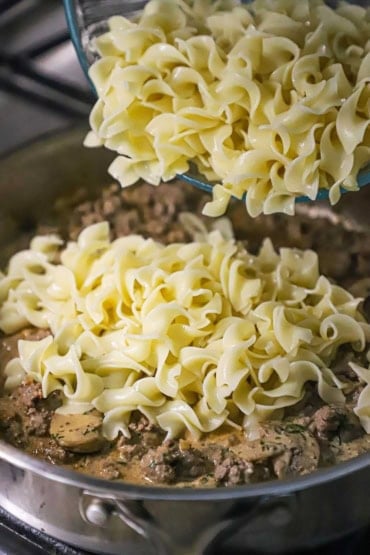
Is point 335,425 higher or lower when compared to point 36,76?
lower

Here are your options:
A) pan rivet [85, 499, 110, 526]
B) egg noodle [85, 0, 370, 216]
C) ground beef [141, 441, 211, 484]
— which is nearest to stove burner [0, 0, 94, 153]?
egg noodle [85, 0, 370, 216]

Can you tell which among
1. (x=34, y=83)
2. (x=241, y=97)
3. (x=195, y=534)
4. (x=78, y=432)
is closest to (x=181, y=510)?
(x=195, y=534)

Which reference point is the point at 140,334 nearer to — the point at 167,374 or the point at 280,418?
the point at 167,374

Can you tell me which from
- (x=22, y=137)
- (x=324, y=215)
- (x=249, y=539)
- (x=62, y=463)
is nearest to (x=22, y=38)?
(x=22, y=137)

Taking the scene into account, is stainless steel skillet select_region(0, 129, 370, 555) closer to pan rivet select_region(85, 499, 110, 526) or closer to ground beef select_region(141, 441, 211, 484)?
pan rivet select_region(85, 499, 110, 526)

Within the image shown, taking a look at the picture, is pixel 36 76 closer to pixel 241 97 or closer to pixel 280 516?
pixel 241 97

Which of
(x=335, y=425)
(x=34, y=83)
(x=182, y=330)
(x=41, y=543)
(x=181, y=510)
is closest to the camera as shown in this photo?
(x=181, y=510)

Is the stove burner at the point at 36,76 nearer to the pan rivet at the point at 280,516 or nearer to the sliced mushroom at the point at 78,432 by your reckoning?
the sliced mushroom at the point at 78,432
